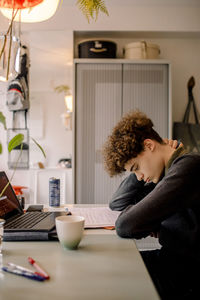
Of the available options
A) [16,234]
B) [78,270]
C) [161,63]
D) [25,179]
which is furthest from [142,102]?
[78,270]

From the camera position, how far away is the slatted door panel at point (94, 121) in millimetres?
3080

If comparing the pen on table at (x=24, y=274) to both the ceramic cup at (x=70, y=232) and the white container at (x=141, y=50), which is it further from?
the white container at (x=141, y=50)

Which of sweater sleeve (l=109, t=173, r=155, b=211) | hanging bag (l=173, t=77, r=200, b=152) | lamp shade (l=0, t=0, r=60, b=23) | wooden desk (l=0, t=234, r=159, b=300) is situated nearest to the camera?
wooden desk (l=0, t=234, r=159, b=300)

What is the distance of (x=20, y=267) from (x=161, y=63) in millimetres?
2760

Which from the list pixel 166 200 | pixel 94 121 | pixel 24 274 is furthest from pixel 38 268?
pixel 94 121

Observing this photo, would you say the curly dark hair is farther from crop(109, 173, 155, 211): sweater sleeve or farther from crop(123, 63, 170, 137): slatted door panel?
crop(123, 63, 170, 137): slatted door panel

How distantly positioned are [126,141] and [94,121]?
1.88 metres

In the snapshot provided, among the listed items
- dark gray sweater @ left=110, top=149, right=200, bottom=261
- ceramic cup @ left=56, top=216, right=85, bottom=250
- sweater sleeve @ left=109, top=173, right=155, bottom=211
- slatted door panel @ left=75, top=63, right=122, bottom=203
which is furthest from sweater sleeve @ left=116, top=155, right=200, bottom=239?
slatted door panel @ left=75, top=63, right=122, bottom=203

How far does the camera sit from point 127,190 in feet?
5.08

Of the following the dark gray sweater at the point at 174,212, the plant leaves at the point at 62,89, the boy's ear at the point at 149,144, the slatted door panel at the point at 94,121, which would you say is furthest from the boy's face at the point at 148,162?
the plant leaves at the point at 62,89

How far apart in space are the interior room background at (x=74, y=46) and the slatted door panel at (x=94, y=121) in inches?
8.6

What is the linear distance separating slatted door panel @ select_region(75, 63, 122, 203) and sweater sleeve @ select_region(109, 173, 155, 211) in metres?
1.50

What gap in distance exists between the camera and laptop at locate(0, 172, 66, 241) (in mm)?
1033

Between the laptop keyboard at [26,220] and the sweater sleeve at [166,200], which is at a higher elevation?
the sweater sleeve at [166,200]
